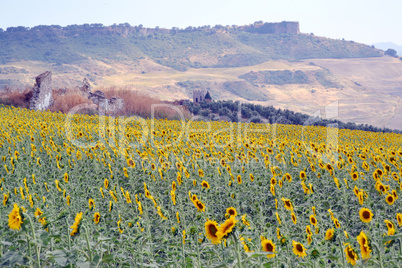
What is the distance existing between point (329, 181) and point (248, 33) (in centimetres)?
14355

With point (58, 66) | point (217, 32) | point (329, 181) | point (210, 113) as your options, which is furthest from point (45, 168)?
point (217, 32)

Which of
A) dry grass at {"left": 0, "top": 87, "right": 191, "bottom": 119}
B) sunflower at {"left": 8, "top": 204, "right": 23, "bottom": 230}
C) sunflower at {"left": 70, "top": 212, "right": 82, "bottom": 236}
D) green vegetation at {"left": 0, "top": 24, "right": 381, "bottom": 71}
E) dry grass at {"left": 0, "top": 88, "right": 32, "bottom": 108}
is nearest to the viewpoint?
sunflower at {"left": 8, "top": 204, "right": 23, "bottom": 230}

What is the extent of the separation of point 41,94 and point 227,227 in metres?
20.1

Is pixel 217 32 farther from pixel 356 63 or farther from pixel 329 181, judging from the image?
pixel 329 181

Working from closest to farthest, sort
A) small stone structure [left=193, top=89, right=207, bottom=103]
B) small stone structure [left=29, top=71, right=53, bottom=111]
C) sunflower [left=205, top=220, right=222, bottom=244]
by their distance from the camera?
sunflower [left=205, top=220, right=222, bottom=244] < small stone structure [left=29, top=71, right=53, bottom=111] < small stone structure [left=193, top=89, right=207, bottom=103]

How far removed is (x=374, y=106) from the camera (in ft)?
238

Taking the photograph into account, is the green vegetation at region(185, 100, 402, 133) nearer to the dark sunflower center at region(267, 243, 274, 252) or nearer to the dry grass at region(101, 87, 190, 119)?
the dry grass at region(101, 87, 190, 119)

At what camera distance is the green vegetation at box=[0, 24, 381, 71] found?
104 metres

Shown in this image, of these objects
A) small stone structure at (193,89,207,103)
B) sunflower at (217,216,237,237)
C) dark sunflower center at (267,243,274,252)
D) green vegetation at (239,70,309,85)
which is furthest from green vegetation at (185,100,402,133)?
green vegetation at (239,70,309,85)

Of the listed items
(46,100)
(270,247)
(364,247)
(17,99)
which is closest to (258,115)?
(46,100)

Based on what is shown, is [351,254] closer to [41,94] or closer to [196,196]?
[196,196]

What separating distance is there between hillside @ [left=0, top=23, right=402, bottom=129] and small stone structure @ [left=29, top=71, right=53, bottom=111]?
4457 centimetres

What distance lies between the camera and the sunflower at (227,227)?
221 cm

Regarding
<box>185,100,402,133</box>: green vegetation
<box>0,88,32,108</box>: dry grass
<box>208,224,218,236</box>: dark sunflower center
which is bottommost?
<box>185,100,402,133</box>: green vegetation
